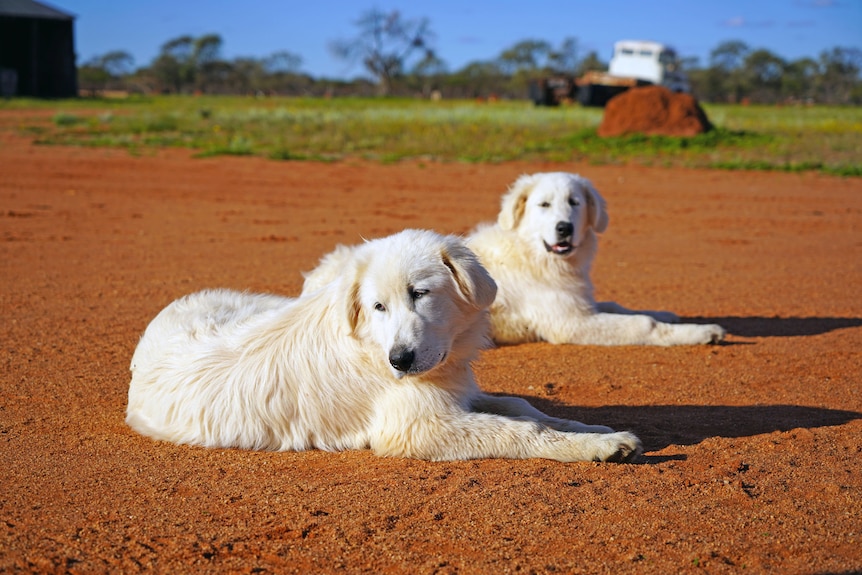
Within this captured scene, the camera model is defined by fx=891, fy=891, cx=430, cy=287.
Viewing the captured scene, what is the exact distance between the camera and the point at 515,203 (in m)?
8.36

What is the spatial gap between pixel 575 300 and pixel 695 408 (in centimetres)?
221

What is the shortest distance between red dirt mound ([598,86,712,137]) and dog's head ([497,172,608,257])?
1984 centimetres

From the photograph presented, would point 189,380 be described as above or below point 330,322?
below

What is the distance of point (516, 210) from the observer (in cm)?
840

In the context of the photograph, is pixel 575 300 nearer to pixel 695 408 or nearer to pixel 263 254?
pixel 695 408

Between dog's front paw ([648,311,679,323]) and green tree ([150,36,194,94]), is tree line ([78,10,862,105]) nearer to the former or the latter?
green tree ([150,36,194,94])

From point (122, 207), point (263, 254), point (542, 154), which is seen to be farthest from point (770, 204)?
point (122, 207)

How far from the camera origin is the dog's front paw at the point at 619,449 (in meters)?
4.89

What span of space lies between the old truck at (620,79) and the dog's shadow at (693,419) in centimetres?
4188

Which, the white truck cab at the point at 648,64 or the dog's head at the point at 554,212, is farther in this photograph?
the white truck cab at the point at 648,64

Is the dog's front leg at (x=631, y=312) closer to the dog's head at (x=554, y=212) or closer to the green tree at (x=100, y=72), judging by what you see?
the dog's head at (x=554, y=212)

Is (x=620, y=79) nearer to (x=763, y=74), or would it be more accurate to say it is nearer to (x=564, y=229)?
(x=564, y=229)

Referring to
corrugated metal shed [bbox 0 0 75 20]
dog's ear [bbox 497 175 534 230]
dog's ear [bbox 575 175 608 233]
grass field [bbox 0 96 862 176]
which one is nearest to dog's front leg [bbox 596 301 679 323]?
dog's ear [bbox 575 175 608 233]

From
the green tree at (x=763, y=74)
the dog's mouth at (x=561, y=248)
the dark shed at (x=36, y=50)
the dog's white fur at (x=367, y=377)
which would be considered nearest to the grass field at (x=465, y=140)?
the dog's mouth at (x=561, y=248)
